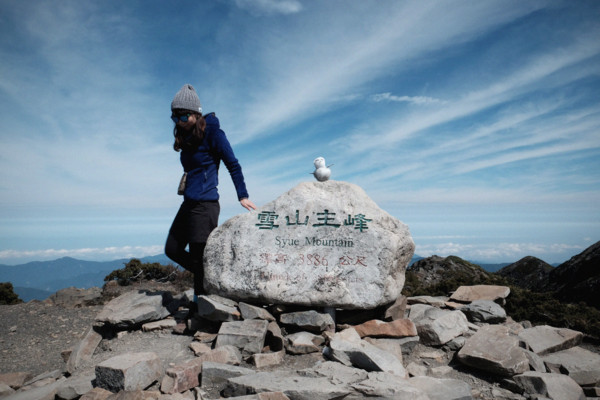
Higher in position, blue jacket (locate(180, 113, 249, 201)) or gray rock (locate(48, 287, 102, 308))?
blue jacket (locate(180, 113, 249, 201))

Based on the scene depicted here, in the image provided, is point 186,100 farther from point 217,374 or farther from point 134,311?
point 217,374

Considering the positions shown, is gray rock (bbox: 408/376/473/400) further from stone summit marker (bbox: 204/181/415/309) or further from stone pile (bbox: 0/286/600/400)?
stone summit marker (bbox: 204/181/415/309)

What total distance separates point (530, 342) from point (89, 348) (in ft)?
26.7

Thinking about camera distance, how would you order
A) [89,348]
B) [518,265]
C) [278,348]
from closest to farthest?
1. [278,348]
2. [89,348]
3. [518,265]

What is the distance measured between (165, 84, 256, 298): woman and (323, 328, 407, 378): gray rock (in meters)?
2.79

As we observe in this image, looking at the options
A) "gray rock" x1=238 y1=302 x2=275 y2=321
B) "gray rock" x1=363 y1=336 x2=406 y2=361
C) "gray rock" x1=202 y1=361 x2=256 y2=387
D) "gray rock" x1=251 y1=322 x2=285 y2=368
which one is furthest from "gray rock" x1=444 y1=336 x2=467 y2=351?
"gray rock" x1=202 y1=361 x2=256 y2=387

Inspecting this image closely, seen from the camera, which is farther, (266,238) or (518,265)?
(518,265)

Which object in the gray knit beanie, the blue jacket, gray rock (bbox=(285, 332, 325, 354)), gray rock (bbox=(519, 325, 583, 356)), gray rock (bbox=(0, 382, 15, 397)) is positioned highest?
the gray knit beanie

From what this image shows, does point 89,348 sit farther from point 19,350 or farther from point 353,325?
point 353,325

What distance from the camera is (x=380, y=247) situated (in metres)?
6.66

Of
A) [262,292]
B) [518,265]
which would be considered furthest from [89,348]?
[518,265]

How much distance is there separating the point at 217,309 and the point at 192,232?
5.01ft

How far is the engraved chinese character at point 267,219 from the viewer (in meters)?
7.04

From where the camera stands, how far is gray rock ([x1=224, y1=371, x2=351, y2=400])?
159 inches
